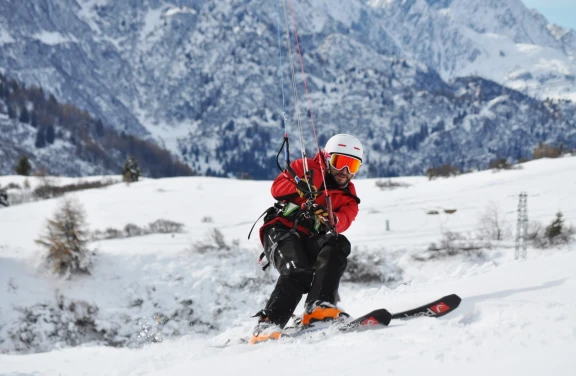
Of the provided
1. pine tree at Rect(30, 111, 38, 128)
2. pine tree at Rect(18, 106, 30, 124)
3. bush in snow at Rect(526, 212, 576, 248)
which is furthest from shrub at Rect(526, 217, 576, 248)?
pine tree at Rect(18, 106, 30, 124)

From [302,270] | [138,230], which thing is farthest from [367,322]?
[138,230]

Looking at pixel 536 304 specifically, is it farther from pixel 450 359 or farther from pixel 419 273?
pixel 419 273

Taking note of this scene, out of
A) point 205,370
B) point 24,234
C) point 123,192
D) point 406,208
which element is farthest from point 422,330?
point 123,192

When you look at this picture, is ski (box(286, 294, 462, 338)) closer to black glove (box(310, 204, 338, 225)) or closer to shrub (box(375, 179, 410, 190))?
black glove (box(310, 204, 338, 225))

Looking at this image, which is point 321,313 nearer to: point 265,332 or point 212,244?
point 265,332

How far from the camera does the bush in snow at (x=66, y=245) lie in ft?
77.0

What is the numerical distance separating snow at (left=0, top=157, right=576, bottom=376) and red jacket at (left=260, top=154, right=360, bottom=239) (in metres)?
1.23

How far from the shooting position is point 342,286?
83.0ft

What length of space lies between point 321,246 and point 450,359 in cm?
279

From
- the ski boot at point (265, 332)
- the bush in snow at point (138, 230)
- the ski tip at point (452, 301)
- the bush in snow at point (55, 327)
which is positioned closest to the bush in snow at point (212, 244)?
the bush in snow at point (138, 230)

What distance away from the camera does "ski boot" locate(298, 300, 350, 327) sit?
5.06 m

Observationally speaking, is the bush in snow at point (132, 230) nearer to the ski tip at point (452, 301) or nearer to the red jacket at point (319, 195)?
the red jacket at point (319, 195)

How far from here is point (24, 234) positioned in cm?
3180

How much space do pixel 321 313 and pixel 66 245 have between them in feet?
72.0
